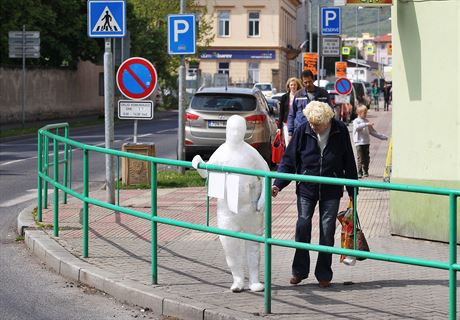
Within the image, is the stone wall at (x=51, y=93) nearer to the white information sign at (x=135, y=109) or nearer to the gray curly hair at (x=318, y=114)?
the white information sign at (x=135, y=109)

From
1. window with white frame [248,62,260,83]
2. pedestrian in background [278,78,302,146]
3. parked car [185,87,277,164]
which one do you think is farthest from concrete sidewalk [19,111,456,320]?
window with white frame [248,62,260,83]

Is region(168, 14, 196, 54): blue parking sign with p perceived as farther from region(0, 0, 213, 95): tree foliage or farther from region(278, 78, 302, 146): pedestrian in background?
region(0, 0, 213, 95): tree foliage

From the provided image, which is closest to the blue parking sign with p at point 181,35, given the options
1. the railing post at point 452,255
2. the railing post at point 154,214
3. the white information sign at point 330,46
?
the railing post at point 154,214

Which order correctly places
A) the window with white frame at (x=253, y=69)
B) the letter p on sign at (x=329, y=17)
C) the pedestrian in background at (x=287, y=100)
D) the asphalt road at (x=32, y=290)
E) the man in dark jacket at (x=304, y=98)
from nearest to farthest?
the asphalt road at (x=32, y=290), the man in dark jacket at (x=304, y=98), the pedestrian in background at (x=287, y=100), the letter p on sign at (x=329, y=17), the window with white frame at (x=253, y=69)

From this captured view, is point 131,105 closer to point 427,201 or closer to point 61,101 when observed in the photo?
point 427,201

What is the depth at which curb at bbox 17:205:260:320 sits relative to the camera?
8.09m

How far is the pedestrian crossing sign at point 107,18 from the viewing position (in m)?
14.5

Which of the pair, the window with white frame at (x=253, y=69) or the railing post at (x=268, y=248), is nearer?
the railing post at (x=268, y=248)

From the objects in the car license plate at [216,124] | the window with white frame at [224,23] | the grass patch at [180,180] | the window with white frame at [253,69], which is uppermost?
the window with white frame at [224,23]

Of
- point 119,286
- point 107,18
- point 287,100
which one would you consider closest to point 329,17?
point 287,100

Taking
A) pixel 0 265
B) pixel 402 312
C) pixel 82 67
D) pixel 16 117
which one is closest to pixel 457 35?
pixel 402 312

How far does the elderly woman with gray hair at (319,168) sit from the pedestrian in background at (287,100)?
25.5 feet

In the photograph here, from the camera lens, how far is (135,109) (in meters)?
16.0

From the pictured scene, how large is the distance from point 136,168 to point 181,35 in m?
7.71
